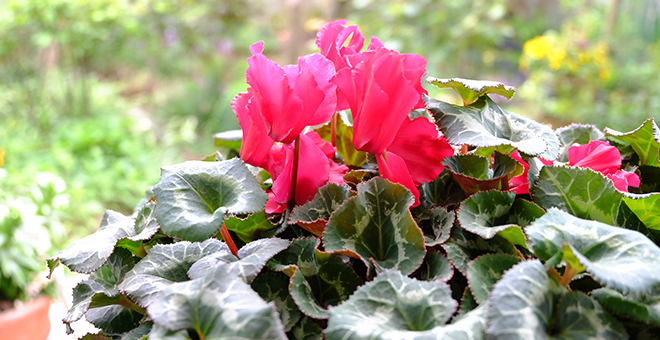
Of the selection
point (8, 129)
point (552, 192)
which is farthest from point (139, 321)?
point (8, 129)

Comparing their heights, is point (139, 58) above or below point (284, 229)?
below

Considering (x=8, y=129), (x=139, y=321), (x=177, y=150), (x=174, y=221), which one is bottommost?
(x=177, y=150)

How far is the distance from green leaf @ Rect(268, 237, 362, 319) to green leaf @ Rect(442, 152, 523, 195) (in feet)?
0.46

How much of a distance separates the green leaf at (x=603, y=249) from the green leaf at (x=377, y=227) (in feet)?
0.32

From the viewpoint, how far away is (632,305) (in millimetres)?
287

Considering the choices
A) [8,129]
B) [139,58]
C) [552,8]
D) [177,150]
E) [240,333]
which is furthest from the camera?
[139,58]

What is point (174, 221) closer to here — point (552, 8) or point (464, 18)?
point (464, 18)

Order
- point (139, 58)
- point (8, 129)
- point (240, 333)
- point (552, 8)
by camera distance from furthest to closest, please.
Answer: point (139, 58)
point (552, 8)
point (8, 129)
point (240, 333)

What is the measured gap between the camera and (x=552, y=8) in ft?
15.3

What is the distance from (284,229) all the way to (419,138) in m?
0.15

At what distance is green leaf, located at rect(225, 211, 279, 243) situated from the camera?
0.43 meters

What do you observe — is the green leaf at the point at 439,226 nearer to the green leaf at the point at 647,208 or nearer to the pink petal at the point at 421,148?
the pink petal at the point at 421,148

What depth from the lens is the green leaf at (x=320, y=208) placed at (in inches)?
15.8

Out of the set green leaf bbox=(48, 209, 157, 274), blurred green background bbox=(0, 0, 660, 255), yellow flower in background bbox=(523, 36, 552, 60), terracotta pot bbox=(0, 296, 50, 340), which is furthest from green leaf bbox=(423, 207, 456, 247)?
yellow flower in background bbox=(523, 36, 552, 60)
